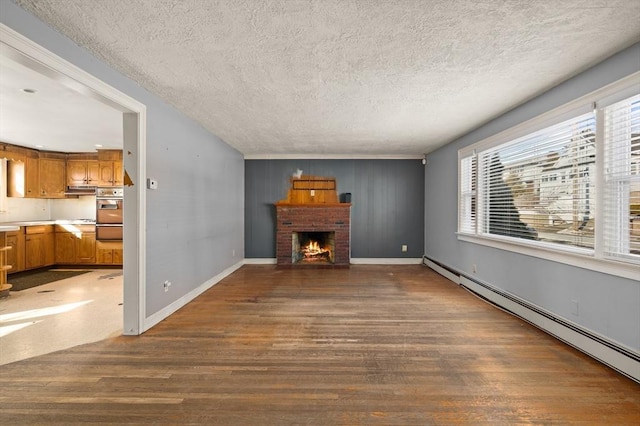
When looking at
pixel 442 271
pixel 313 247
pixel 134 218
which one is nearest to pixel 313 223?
pixel 313 247

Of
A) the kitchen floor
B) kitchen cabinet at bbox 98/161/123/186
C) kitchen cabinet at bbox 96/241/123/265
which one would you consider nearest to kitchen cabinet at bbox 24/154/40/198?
kitchen cabinet at bbox 98/161/123/186

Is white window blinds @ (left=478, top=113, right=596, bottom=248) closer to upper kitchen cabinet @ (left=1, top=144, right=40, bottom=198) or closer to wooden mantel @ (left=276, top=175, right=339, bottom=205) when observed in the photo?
wooden mantel @ (left=276, top=175, right=339, bottom=205)

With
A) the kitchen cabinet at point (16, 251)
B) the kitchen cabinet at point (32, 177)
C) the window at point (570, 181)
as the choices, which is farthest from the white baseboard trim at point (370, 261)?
the kitchen cabinet at point (32, 177)

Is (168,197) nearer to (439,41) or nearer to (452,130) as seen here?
(439,41)

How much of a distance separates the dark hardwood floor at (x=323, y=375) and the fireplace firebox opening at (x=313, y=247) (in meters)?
3.06

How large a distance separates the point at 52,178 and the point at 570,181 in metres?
8.71

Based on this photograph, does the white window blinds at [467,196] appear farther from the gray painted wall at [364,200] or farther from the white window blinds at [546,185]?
the gray painted wall at [364,200]

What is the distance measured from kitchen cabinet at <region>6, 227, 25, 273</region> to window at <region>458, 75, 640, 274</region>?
313 inches

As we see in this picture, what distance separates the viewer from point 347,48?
2.14 meters

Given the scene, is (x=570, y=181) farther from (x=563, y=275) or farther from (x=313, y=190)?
(x=313, y=190)

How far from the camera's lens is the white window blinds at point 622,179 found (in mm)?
2137

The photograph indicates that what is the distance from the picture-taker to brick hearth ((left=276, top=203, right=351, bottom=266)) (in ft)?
20.7

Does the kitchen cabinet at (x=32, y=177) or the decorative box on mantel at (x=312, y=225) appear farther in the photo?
the decorative box on mantel at (x=312, y=225)

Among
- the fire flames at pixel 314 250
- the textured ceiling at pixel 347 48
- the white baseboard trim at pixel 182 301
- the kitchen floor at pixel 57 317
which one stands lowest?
the kitchen floor at pixel 57 317
